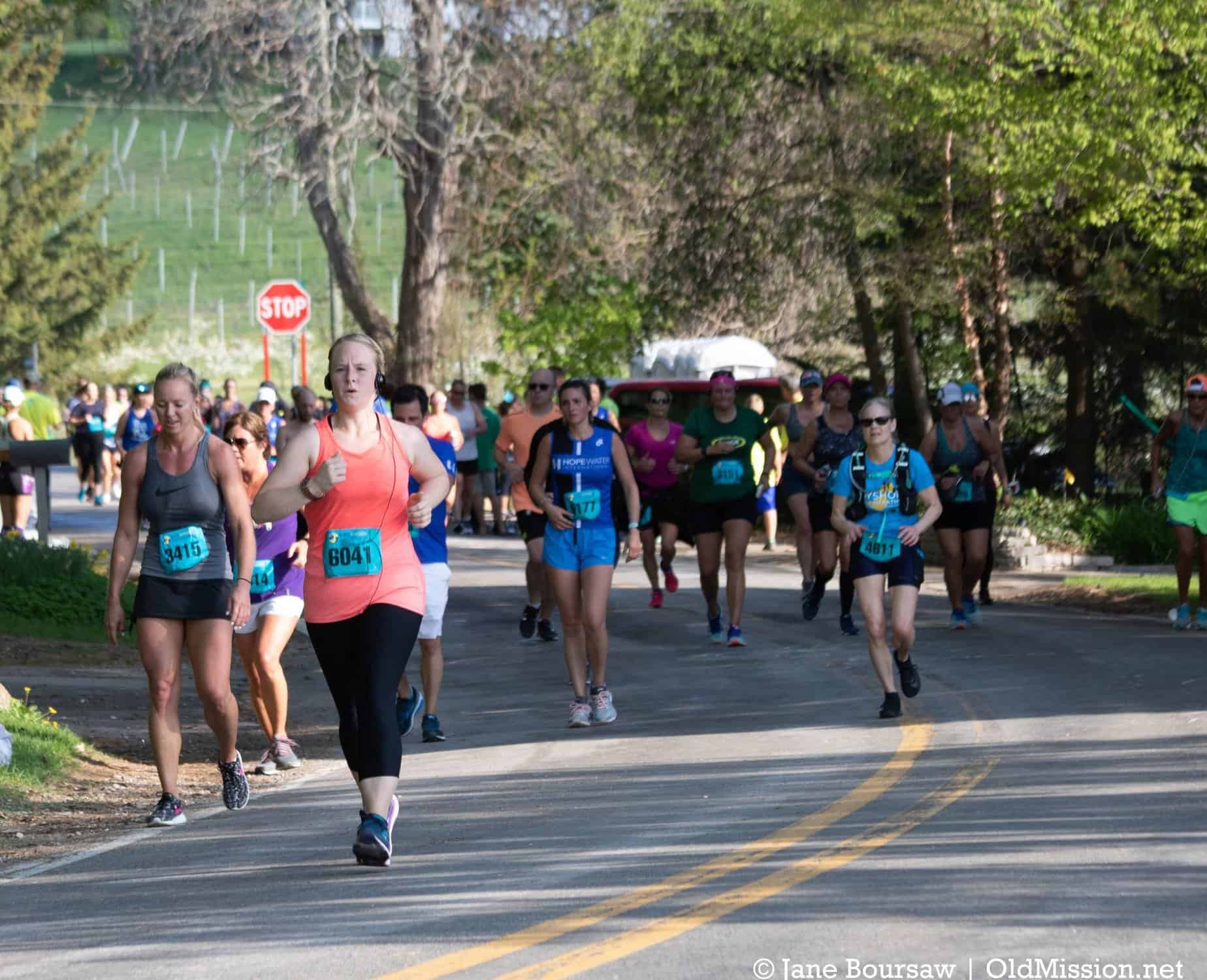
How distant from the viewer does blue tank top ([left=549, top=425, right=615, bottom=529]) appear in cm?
1160

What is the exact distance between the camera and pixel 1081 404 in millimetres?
26844

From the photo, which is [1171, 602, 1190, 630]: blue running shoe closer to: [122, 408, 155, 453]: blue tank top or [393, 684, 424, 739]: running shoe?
[393, 684, 424, 739]: running shoe

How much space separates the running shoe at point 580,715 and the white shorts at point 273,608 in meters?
1.83

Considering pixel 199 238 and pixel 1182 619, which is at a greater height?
pixel 199 238

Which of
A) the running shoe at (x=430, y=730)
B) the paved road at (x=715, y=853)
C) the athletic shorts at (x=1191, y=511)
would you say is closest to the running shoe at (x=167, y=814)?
the paved road at (x=715, y=853)

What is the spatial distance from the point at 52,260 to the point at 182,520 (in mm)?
64730

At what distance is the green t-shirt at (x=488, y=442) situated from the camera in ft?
89.6

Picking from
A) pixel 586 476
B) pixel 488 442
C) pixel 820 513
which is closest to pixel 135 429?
pixel 488 442

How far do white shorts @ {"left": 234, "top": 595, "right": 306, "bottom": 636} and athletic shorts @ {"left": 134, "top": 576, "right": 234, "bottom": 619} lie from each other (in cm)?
162

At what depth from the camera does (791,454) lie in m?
16.3

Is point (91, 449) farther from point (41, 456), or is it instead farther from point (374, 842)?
point (374, 842)

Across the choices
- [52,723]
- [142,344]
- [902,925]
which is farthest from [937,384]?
[142,344]

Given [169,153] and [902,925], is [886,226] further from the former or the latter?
[169,153]

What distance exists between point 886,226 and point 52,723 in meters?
18.1
